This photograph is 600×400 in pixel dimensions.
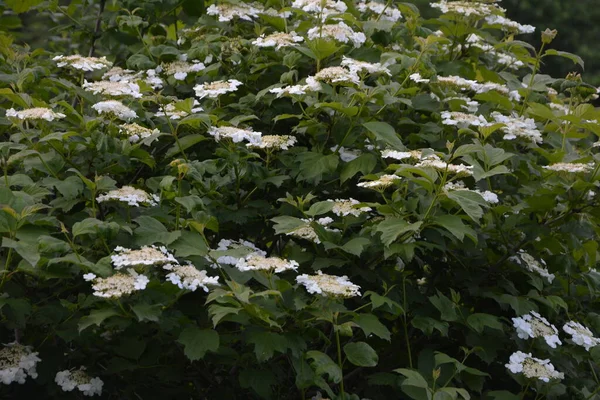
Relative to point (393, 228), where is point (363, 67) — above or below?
above

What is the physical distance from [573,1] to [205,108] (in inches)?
543

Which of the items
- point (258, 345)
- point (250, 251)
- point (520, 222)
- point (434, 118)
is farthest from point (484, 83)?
point (258, 345)

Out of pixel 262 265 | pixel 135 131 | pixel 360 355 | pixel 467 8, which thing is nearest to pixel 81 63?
Answer: pixel 135 131

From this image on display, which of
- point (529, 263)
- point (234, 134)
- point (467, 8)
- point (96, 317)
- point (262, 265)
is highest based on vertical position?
point (467, 8)

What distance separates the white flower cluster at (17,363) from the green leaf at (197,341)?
0.45m

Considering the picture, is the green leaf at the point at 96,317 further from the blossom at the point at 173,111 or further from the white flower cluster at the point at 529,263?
the white flower cluster at the point at 529,263

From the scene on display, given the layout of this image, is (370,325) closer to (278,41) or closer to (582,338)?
(582,338)

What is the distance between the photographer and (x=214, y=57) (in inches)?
114

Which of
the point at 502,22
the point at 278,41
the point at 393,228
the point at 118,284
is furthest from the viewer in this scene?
the point at 502,22

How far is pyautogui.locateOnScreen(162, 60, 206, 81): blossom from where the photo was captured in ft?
9.16

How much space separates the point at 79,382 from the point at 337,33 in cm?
130

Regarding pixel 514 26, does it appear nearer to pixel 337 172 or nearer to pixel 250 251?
pixel 337 172

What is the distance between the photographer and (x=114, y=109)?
7.41ft

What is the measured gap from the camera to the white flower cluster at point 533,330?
236cm
